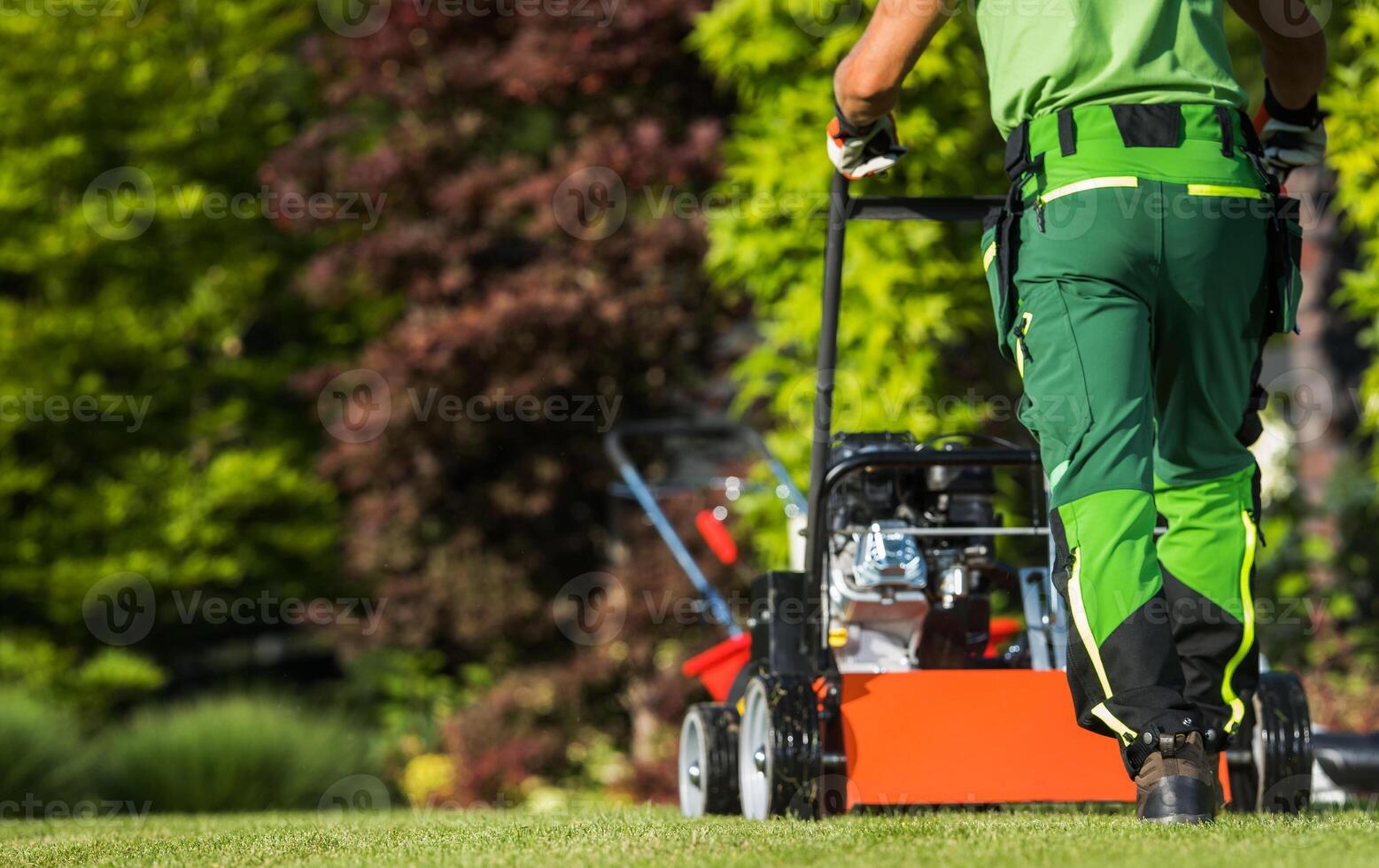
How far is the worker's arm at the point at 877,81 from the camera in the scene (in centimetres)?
335

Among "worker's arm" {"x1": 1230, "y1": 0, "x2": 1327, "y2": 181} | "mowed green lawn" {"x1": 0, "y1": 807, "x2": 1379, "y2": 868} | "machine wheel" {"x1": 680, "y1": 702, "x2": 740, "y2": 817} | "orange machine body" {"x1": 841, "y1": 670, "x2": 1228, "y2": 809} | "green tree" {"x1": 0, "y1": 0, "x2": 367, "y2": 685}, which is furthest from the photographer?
"green tree" {"x1": 0, "y1": 0, "x2": 367, "y2": 685}

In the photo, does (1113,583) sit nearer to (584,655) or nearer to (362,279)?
(584,655)

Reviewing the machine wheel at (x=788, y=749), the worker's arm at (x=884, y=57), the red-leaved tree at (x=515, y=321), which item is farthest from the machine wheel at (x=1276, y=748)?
the red-leaved tree at (x=515, y=321)

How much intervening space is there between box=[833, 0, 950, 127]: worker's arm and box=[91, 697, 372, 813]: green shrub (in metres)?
5.18

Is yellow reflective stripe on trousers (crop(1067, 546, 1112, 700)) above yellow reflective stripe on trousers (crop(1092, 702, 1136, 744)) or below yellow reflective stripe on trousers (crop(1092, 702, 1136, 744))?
above

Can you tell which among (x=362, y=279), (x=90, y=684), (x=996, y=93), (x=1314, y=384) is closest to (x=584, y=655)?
(x=362, y=279)

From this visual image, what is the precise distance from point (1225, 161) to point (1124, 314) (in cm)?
34

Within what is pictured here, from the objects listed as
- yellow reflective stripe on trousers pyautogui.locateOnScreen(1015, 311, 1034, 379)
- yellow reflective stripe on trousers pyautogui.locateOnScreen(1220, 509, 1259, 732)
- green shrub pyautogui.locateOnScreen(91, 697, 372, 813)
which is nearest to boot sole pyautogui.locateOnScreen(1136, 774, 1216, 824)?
yellow reflective stripe on trousers pyautogui.locateOnScreen(1220, 509, 1259, 732)

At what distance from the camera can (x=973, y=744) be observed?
12.5 feet

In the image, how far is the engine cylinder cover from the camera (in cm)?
438

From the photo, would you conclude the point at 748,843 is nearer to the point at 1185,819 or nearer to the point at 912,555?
the point at 1185,819

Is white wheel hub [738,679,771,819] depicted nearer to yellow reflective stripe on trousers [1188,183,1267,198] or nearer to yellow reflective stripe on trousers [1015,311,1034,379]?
yellow reflective stripe on trousers [1015,311,1034,379]

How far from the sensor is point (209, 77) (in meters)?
11.2

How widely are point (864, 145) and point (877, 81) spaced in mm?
266
